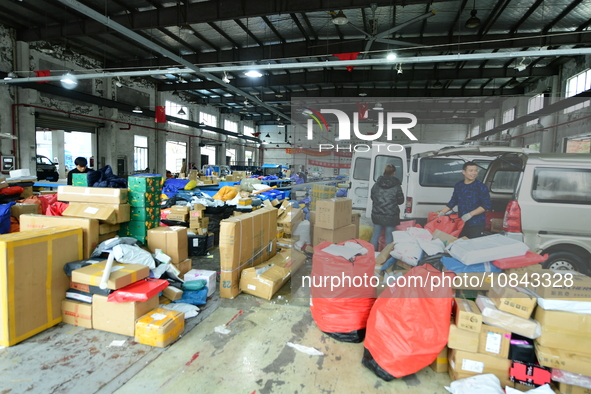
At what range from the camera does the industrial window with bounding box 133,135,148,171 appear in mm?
13453

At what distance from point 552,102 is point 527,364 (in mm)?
2177

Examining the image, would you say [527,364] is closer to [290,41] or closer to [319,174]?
[319,174]

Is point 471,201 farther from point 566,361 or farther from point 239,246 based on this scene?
point 239,246

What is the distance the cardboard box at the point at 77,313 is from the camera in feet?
8.38

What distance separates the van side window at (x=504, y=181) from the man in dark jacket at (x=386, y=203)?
75 centimetres

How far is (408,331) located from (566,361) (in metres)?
1.01

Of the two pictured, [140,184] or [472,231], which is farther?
[140,184]

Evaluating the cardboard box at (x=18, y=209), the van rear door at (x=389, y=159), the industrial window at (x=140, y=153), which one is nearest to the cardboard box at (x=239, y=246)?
the van rear door at (x=389, y=159)

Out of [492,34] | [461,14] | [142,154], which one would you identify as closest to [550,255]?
[461,14]

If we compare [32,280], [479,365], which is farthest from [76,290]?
[479,365]

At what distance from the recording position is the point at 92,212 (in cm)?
321

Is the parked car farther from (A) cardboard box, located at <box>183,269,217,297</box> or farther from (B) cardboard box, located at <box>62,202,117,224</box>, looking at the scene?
(A) cardboard box, located at <box>183,269,217,297</box>

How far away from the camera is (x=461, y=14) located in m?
6.24

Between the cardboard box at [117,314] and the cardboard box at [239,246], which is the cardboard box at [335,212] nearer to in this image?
the cardboard box at [239,246]
